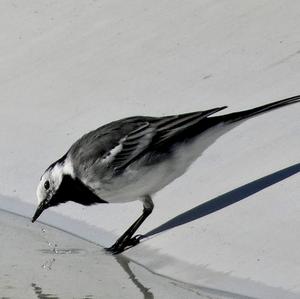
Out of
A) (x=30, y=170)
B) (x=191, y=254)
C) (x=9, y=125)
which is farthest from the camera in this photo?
(x=9, y=125)

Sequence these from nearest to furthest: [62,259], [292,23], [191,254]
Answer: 1. [191,254]
2. [62,259]
3. [292,23]

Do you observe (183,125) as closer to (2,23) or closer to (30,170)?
(30,170)

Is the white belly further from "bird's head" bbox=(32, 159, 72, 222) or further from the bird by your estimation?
"bird's head" bbox=(32, 159, 72, 222)

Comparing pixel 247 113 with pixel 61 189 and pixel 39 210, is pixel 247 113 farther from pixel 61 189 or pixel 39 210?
pixel 39 210

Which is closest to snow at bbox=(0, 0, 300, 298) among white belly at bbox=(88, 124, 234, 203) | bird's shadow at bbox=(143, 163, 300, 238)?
bird's shadow at bbox=(143, 163, 300, 238)

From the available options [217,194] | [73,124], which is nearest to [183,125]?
[217,194]
